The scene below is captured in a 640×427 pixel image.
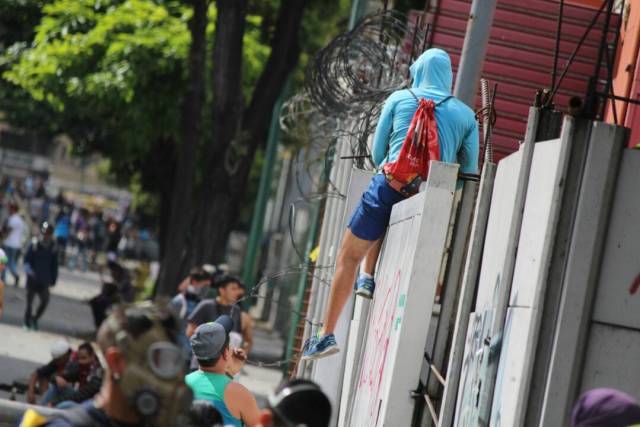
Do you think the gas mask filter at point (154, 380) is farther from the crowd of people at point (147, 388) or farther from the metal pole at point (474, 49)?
the metal pole at point (474, 49)

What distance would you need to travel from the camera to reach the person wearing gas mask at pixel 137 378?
397 centimetres

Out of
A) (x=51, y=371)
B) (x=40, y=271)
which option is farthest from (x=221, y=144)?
(x=51, y=371)

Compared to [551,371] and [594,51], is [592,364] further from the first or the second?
[594,51]

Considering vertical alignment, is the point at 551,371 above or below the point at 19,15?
below

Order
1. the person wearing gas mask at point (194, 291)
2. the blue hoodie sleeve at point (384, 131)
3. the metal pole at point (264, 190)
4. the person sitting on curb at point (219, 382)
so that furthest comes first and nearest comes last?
the metal pole at point (264, 190) → the person wearing gas mask at point (194, 291) → the blue hoodie sleeve at point (384, 131) → the person sitting on curb at point (219, 382)

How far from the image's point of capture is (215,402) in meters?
7.60

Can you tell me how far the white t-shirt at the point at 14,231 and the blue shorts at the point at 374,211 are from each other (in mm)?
21333

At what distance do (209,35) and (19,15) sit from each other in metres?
5.87

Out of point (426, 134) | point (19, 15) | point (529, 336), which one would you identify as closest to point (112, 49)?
point (19, 15)

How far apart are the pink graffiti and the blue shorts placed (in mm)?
293

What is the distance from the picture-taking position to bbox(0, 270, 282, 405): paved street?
712 inches

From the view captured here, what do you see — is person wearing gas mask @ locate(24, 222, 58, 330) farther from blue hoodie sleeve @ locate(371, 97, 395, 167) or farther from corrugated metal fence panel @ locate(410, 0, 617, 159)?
blue hoodie sleeve @ locate(371, 97, 395, 167)

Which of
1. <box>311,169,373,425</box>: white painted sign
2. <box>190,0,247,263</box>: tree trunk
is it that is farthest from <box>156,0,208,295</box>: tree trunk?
<box>311,169,373,425</box>: white painted sign

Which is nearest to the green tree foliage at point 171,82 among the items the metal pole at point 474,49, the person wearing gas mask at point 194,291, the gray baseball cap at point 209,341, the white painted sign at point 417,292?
the person wearing gas mask at point 194,291
